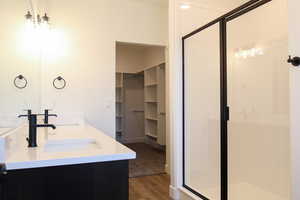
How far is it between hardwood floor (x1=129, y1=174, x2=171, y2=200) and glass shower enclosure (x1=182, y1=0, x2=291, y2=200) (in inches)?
15.5

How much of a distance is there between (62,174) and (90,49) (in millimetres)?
2271

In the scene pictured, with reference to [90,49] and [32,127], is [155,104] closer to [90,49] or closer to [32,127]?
[90,49]

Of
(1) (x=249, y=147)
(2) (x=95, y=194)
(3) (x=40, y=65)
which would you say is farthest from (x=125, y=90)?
(2) (x=95, y=194)

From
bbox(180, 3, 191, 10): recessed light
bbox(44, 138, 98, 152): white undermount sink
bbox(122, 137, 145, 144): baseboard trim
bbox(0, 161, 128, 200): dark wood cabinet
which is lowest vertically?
bbox(122, 137, 145, 144): baseboard trim

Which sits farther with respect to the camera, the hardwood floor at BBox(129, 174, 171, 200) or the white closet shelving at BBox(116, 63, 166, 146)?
the white closet shelving at BBox(116, 63, 166, 146)

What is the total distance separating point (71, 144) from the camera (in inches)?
67.7

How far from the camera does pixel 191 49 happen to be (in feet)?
8.47

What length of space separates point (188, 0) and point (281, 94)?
1561mm

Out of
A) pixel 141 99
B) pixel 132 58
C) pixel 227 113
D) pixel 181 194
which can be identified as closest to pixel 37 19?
pixel 227 113

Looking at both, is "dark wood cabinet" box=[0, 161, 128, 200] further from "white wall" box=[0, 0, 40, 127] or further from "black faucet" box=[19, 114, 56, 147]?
"white wall" box=[0, 0, 40, 127]

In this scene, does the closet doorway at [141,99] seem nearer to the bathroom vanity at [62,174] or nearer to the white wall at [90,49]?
the white wall at [90,49]

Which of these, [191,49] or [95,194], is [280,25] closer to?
[191,49]

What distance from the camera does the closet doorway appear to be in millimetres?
4918

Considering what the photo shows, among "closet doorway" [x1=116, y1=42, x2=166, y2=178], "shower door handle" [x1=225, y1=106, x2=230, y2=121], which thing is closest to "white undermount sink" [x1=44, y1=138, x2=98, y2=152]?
"shower door handle" [x1=225, y1=106, x2=230, y2=121]
